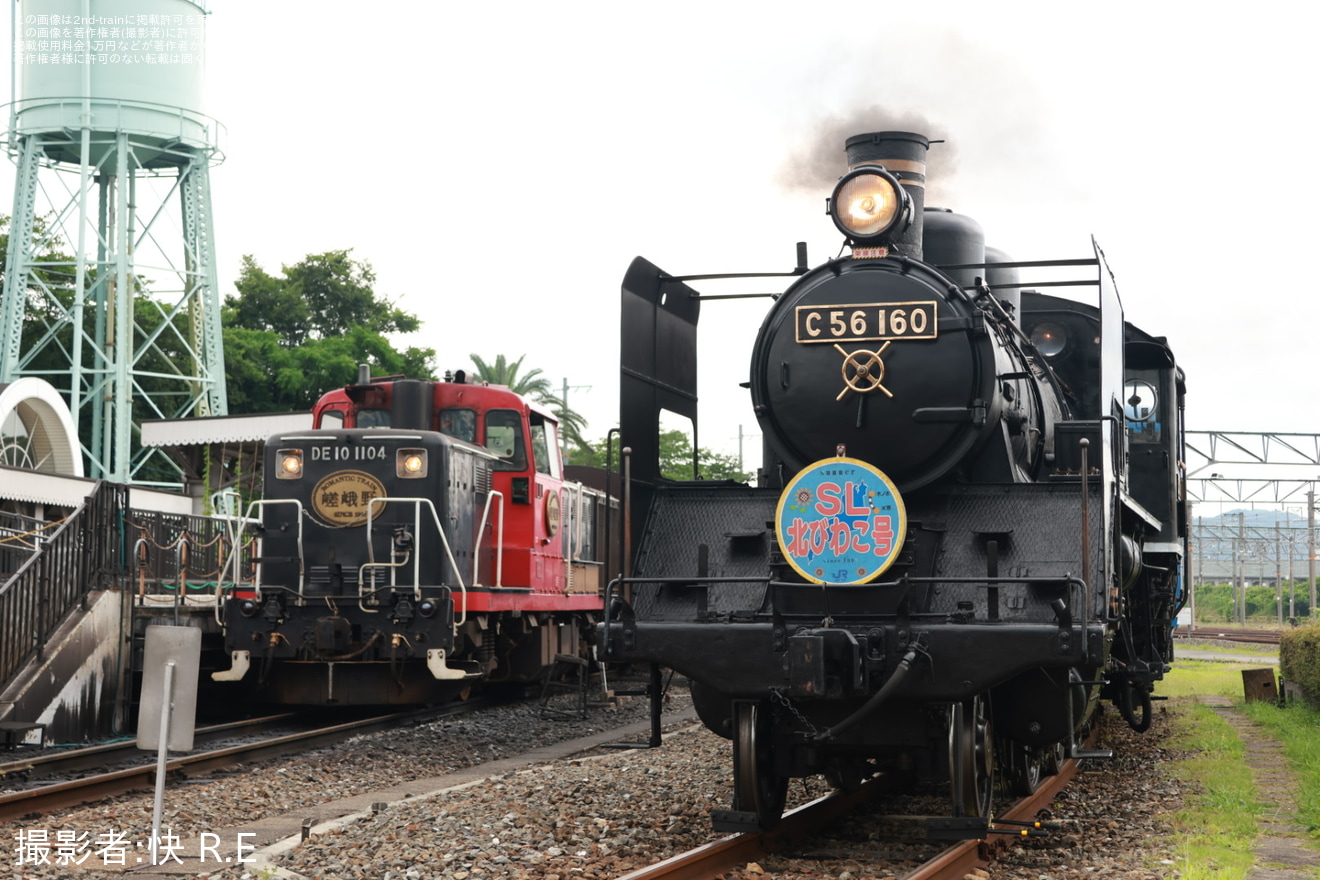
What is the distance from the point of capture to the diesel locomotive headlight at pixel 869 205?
7824 mm

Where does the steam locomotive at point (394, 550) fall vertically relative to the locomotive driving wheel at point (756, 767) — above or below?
above

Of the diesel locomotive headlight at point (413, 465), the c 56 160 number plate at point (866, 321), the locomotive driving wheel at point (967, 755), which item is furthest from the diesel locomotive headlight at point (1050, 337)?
the diesel locomotive headlight at point (413, 465)

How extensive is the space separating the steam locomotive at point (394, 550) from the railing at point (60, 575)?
121 centimetres

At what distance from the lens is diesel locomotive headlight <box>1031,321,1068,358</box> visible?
10.7 metres

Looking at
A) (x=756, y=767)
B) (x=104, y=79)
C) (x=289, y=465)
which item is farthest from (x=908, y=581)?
(x=104, y=79)

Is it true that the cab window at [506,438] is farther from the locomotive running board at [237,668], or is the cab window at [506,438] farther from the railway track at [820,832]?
the railway track at [820,832]

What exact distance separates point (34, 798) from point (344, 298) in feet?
125

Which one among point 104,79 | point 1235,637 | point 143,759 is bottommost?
point 1235,637

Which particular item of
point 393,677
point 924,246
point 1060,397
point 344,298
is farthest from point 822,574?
point 344,298

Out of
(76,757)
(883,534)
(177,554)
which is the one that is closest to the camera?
(883,534)

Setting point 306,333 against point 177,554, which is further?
point 306,333

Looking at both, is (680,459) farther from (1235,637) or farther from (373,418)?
(373,418)

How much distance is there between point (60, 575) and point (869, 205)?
8.22 meters

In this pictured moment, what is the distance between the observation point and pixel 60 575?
1215 centimetres
